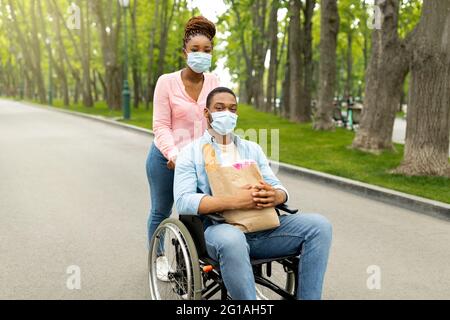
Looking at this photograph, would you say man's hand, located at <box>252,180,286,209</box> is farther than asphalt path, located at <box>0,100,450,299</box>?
No

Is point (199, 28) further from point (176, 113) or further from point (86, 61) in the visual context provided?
point (86, 61)

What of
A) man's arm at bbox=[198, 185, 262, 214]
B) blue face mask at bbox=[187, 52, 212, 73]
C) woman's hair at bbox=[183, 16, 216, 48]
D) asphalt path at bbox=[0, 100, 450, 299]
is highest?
woman's hair at bbox=[183, 16, 216, 48]

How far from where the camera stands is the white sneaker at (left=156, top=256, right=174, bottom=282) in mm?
3793

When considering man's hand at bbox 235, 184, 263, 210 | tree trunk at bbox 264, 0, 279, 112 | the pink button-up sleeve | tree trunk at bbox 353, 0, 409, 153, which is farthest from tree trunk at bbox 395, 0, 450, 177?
tree trunk at bbox 264, 0, 279, 112

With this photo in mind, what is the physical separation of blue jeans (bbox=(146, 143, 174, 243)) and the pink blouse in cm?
18

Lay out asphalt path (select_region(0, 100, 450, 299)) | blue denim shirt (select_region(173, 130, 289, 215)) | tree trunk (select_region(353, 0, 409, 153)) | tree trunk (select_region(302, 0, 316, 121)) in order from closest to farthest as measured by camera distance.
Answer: blue denim shirt (select_region(173, 130, 289, 215)) < asphalt path (select_region(0, 100, 450, 299)) < tree trunk (select_region(353, 0, 409, 153)) < tree trunk (select_region(302, 0, 316, 121))

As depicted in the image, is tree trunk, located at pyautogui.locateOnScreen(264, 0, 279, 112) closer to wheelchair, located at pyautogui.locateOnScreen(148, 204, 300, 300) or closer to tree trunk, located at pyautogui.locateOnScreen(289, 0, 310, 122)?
tree trunk, located at pyautogui.locateOnScreen(289, 0, 310, 122)

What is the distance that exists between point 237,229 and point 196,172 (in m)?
0.49

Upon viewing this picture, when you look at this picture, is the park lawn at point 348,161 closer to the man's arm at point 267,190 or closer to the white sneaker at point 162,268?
the man's arm at point 267,190

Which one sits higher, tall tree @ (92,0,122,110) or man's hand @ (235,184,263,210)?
tall tree @ (92,0,122,110)

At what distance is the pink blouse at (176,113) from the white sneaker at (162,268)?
0.78m

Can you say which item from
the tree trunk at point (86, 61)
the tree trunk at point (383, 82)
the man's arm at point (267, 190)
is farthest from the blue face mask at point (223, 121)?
the tree trunk at point (86, 61)

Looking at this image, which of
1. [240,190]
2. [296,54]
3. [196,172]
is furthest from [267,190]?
[296,54]
